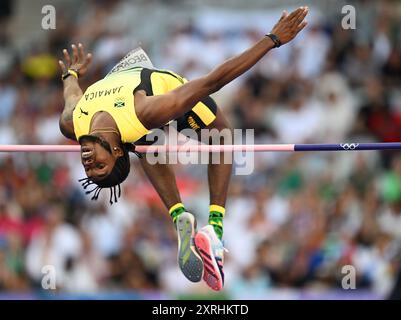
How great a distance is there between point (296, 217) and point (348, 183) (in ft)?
2.58

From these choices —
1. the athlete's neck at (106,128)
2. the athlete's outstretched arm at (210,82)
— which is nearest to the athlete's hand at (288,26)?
the athlete's outstretched arm at (210,82)

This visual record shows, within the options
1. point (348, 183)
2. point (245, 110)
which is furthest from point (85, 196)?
point (348, 183)

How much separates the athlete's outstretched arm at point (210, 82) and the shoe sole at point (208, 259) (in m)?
1.15

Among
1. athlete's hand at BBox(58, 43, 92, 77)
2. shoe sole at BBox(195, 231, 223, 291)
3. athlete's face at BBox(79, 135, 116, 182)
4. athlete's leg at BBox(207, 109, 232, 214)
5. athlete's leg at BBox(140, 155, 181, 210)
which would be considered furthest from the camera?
athlete's hand at BBox(58, 43, 92, 77)

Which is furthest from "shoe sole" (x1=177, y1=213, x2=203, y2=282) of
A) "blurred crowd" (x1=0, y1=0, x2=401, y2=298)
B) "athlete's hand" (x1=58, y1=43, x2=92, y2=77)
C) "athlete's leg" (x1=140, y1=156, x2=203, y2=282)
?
"blurred crowd" (x1=0, y1=0, x2=401, y2=298)

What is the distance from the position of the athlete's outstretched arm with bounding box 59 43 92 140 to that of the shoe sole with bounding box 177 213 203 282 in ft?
4.04

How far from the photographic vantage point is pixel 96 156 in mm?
9039

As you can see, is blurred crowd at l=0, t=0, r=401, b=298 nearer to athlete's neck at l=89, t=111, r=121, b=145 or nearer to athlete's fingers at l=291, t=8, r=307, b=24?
athlete's neck at l=89, t=111, r=121, b=145

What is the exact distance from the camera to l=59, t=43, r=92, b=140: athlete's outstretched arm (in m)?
9.59

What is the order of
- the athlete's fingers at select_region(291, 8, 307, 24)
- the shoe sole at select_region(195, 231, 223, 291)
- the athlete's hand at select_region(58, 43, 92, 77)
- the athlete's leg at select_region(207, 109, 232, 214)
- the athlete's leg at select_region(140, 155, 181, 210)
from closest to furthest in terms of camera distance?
the athlete's fingers at select_region(291, 8, 307, 24)
the shoe sole at select_region(195, 231, 223, 291)
the athlete's leg at select_region(207, 109, 232, 214)
the athlete's leg at select_region(140, 155, 181, 210)
the athlete's hand at select_region(58, 43, 92, 77)

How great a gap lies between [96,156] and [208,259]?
1404 millimetres

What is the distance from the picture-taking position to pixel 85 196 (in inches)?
572

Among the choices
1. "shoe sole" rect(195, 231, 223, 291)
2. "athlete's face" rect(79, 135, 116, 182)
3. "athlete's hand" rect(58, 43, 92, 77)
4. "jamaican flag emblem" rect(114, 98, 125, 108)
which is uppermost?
"athlete's hand" rect(58, 43, 92, 77)

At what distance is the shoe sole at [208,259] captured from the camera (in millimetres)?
9562
